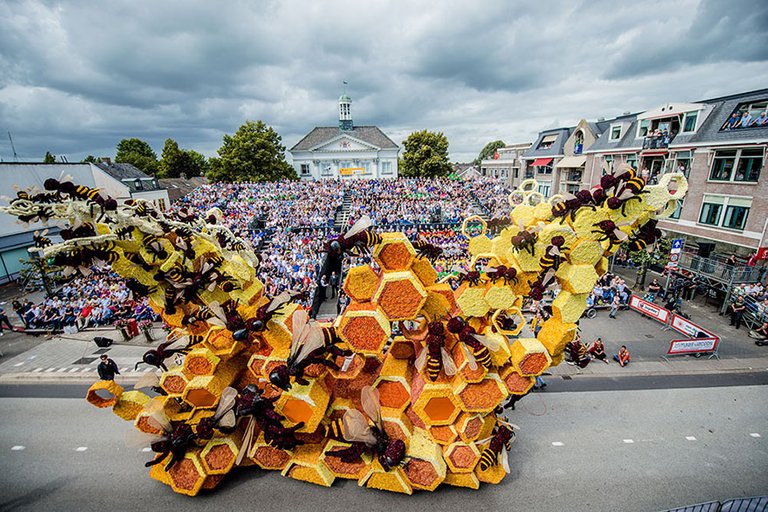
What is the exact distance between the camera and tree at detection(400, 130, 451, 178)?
44.3 m

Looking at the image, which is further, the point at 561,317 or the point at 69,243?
the point at 561,317

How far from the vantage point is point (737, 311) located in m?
12.8

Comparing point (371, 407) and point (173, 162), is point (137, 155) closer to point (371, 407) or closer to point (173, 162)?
point (173, 162)

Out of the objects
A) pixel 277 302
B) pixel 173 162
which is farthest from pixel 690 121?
pixel 173 162

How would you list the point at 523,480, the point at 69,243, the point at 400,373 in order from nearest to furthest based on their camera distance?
the point at 69,243 → the point at 400,373 → the point at 523,480

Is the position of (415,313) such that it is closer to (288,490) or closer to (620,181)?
(620,181)

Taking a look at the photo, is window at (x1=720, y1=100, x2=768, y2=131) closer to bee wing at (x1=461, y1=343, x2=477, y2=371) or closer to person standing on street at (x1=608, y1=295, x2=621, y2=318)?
person standing on street at (x1=608, y1=295, x2=621, y2=318)

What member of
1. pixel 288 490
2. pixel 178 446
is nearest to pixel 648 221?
pixel 288 490

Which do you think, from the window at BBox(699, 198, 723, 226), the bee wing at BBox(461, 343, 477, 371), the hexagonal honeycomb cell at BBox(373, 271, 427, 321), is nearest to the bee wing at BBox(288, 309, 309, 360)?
the hexagonal honeycomb cell at BBox(373, 271, 427, 321)

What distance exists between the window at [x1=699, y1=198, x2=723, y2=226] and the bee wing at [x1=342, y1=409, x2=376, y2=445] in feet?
70.2

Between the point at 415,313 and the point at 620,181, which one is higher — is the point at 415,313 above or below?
below

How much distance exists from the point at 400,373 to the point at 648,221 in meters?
5.12

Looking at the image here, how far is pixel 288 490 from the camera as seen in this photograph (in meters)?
6.38

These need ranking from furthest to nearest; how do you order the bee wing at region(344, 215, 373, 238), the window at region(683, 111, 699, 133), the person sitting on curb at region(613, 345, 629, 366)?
the window at region(683, 111, 699, 133), the person sitting on curb at region(613, 345, 629, 366), the bee wing at region(344, 215, 373, 238)
